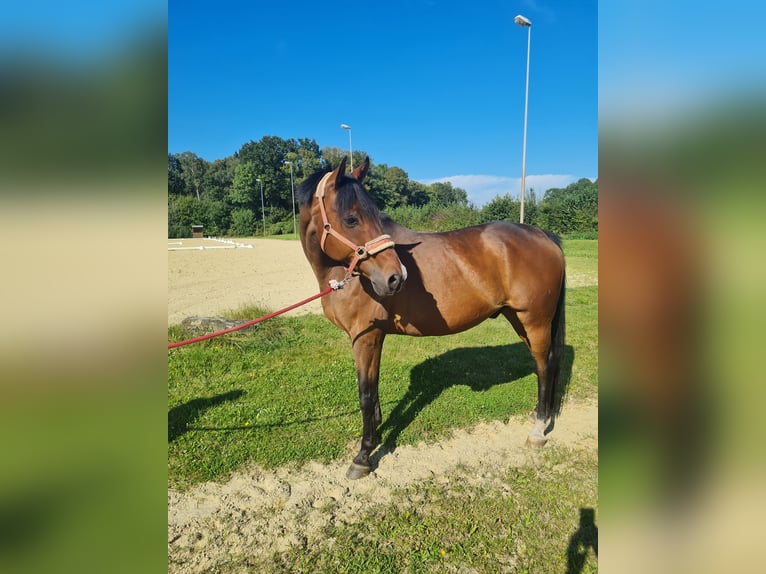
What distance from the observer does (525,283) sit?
370 cm

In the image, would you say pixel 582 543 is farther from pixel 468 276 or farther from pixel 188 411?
pixel 188 411

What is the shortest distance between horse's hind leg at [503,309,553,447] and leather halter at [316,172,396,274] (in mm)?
1848

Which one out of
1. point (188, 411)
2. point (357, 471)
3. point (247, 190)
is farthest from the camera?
point (247, 190)

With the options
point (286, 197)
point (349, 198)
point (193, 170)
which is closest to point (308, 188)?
point (349, 198)

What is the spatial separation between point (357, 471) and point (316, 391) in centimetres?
161

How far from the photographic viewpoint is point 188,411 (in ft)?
13.7

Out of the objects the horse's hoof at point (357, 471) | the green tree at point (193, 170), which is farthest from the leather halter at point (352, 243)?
the green tree at point (193, 170)

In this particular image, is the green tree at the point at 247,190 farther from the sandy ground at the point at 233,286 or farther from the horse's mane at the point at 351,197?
the horse's mane at the point at 351,197

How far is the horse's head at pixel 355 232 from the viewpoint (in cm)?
273
